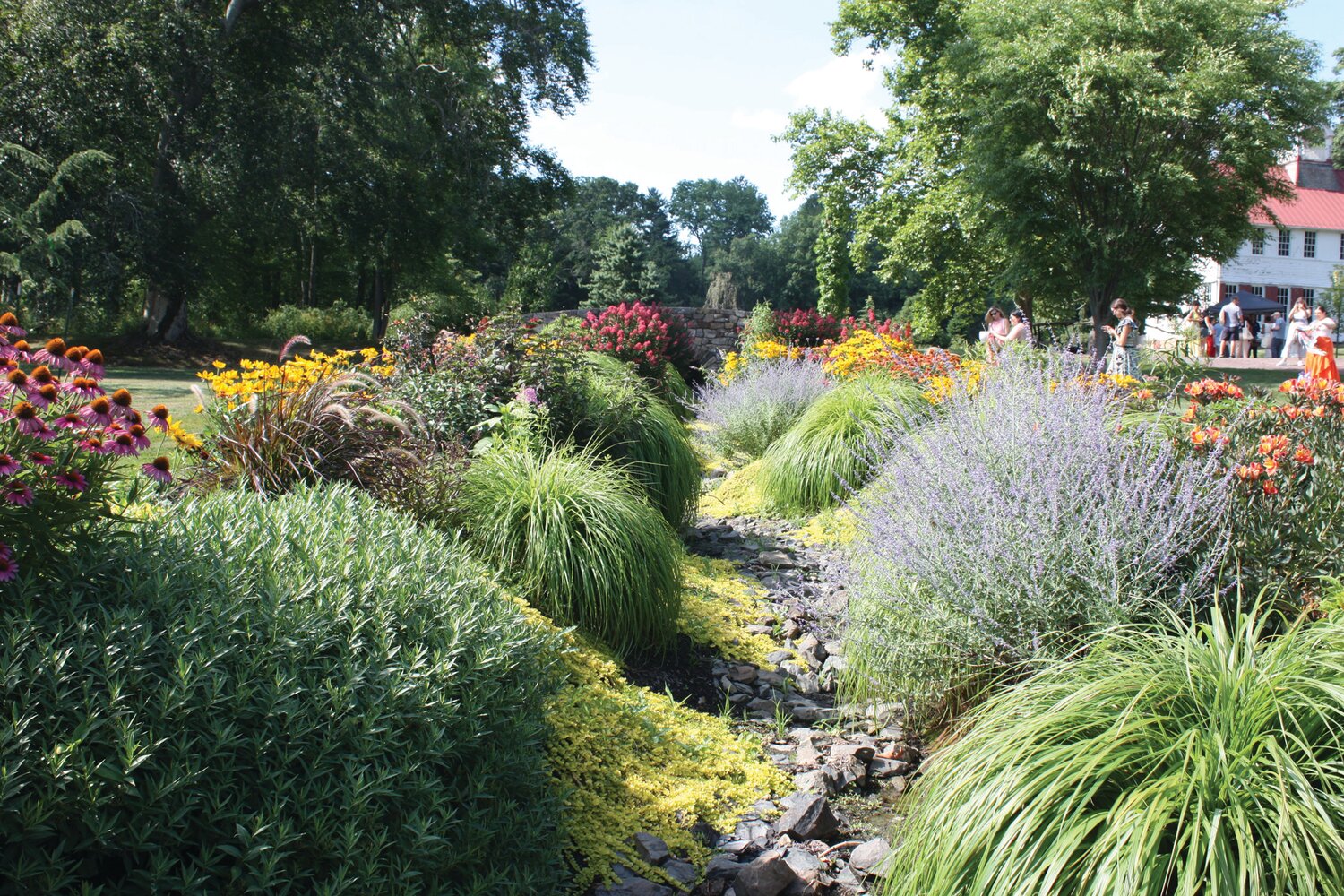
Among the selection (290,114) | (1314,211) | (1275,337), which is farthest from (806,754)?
(1314,211)

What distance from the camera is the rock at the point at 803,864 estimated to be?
2.61m

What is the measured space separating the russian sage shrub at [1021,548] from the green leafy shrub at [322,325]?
71.8 ft

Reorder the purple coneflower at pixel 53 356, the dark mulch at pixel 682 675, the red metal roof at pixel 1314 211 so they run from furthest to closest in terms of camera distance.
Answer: the red metal roof at pixel 1314 211
the dark mulch at pixel 682 675
the purple coneflower at pixel 53 356

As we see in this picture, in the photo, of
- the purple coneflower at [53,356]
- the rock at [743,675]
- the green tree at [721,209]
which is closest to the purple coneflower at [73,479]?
the purple coneflower at [53,356]

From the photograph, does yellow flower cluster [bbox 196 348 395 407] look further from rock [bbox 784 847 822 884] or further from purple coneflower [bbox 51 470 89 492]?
rock [bbox 784 847 822 884]

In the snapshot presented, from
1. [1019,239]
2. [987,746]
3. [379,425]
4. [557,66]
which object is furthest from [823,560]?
[557,66]

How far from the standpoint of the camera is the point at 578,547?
3.89m

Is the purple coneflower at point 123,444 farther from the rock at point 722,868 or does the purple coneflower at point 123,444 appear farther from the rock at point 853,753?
the rock at point 853,753

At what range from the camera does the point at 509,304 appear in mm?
→ 6301

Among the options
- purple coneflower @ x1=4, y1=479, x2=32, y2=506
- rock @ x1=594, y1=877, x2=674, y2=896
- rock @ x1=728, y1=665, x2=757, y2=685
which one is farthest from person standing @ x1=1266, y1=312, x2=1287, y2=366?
purple coneflower @ x1=4, y1=479, x2=32, y2=506

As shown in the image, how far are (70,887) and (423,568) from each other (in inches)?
44.6

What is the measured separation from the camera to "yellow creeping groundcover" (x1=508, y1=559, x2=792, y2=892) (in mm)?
2688

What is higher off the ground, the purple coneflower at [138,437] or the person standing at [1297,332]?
the person standing at [1297,332]

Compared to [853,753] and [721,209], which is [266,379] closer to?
[853,753]
